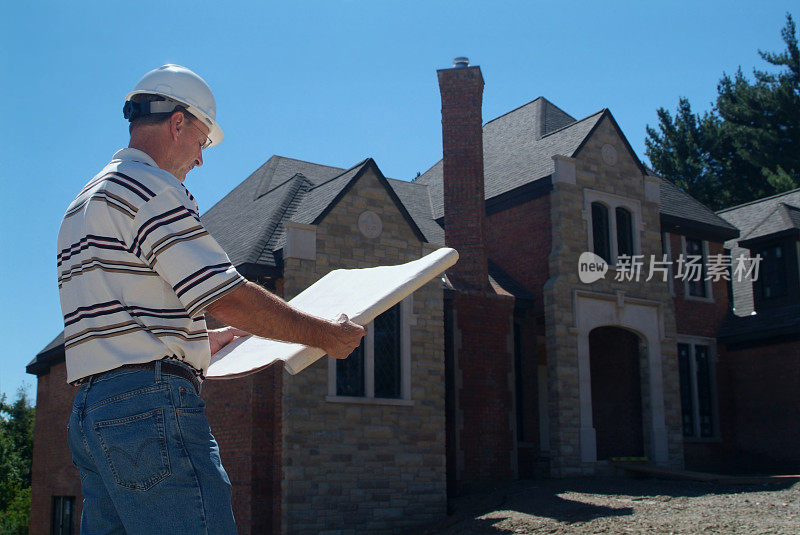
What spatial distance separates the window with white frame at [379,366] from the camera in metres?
14.3

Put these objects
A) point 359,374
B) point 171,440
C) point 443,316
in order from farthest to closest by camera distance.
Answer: point 443,316 → point 359,374 → point 171,440

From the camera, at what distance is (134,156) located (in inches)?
112

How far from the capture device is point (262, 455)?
1376 cm

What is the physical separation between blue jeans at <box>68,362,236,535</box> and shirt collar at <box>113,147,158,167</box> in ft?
2.42

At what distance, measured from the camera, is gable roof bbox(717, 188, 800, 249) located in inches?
884

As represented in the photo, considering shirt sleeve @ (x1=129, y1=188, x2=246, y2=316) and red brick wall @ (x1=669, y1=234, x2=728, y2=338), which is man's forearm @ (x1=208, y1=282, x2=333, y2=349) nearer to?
shirt sleeve @ (x1=129, y1=188, x2=246, y2=316)

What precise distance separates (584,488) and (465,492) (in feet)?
7.61

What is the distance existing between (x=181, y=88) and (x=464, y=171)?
15202 millimetres

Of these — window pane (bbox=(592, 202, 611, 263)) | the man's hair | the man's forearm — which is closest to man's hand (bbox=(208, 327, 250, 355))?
the man's forearm

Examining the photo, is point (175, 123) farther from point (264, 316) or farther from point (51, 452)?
point (51, 452)

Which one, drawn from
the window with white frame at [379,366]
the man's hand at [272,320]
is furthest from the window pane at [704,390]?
the man's hand at [272,320]

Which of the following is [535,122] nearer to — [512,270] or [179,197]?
[512,270]

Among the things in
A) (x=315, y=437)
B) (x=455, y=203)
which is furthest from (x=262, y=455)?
(x=455, y=203)

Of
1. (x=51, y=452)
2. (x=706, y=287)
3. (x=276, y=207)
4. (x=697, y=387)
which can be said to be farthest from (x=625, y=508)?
(x=51, y=452)
